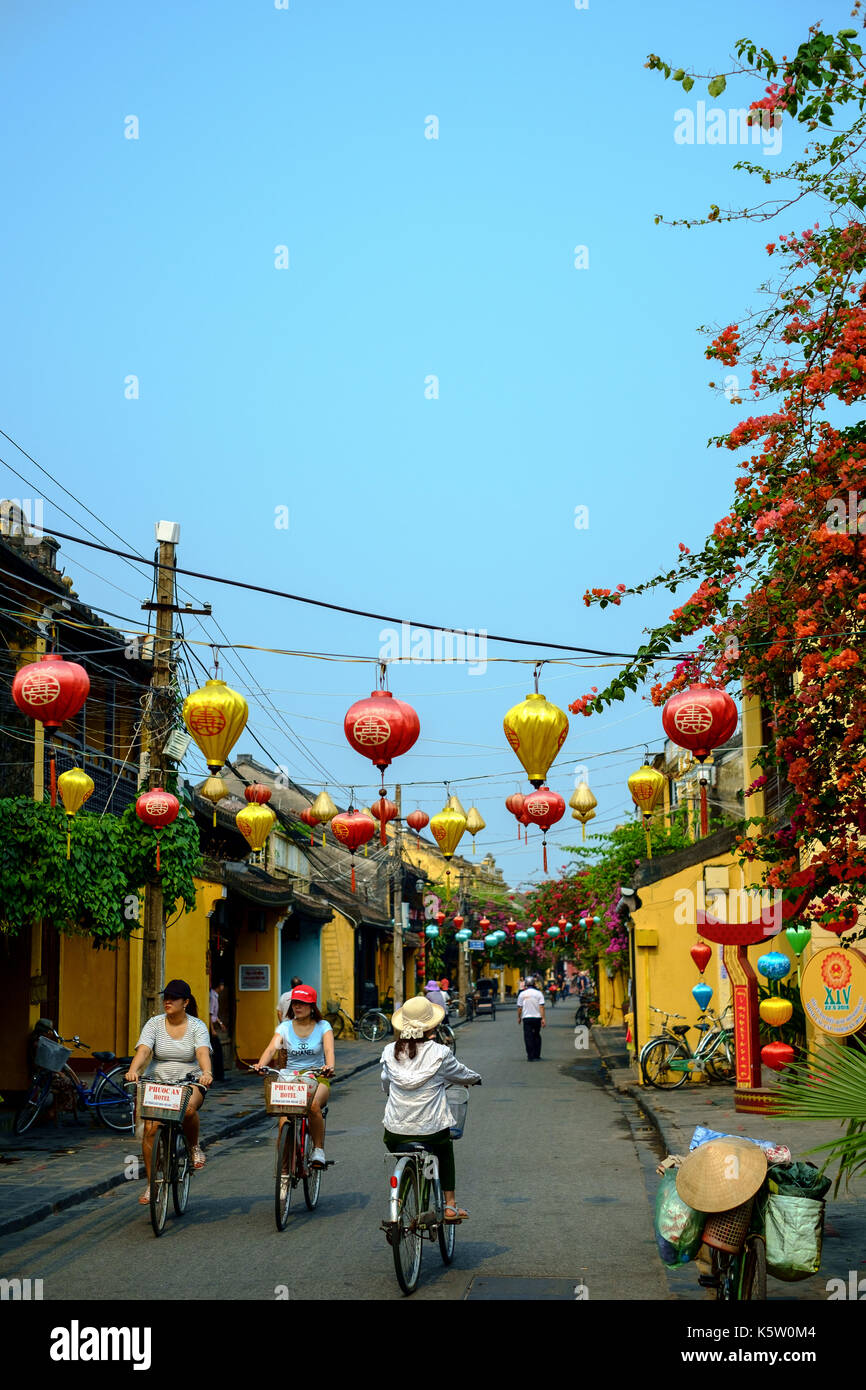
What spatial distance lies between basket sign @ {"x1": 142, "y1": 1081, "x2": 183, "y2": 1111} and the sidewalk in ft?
4.94

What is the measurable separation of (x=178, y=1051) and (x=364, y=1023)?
2703 cm

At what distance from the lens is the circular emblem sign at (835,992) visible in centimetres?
1369

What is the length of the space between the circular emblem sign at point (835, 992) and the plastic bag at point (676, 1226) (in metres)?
7.38

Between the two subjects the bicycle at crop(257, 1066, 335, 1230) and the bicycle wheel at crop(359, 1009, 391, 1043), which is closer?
the bicycle at crop(257, 1066, 335, 1230)

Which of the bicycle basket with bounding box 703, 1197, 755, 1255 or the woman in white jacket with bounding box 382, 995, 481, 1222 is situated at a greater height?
the woman in white jacket with bounding box 382, 995, 481, 1222

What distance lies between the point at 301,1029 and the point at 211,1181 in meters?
2.89

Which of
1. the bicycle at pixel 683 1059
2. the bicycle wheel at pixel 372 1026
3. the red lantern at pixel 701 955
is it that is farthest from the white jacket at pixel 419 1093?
the bicycle wheel at pixel 372 1026

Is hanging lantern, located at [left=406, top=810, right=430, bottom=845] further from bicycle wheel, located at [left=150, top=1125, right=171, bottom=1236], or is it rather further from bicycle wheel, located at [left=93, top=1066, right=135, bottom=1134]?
bicycle wheel, located at [left=150, top=1125, right=171, bottom=1236]

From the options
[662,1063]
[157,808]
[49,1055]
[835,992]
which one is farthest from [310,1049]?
[662,1063]

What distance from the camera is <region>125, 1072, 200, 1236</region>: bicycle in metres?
9.53

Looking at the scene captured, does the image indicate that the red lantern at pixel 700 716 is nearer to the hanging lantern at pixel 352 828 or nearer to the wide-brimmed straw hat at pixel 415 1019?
the wide-brimmed straw hat at pixel 415 1019

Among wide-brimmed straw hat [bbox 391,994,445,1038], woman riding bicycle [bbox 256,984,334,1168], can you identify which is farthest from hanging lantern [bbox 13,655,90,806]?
wide-brimmed straw hat [bbox 391,994,445,1038]
